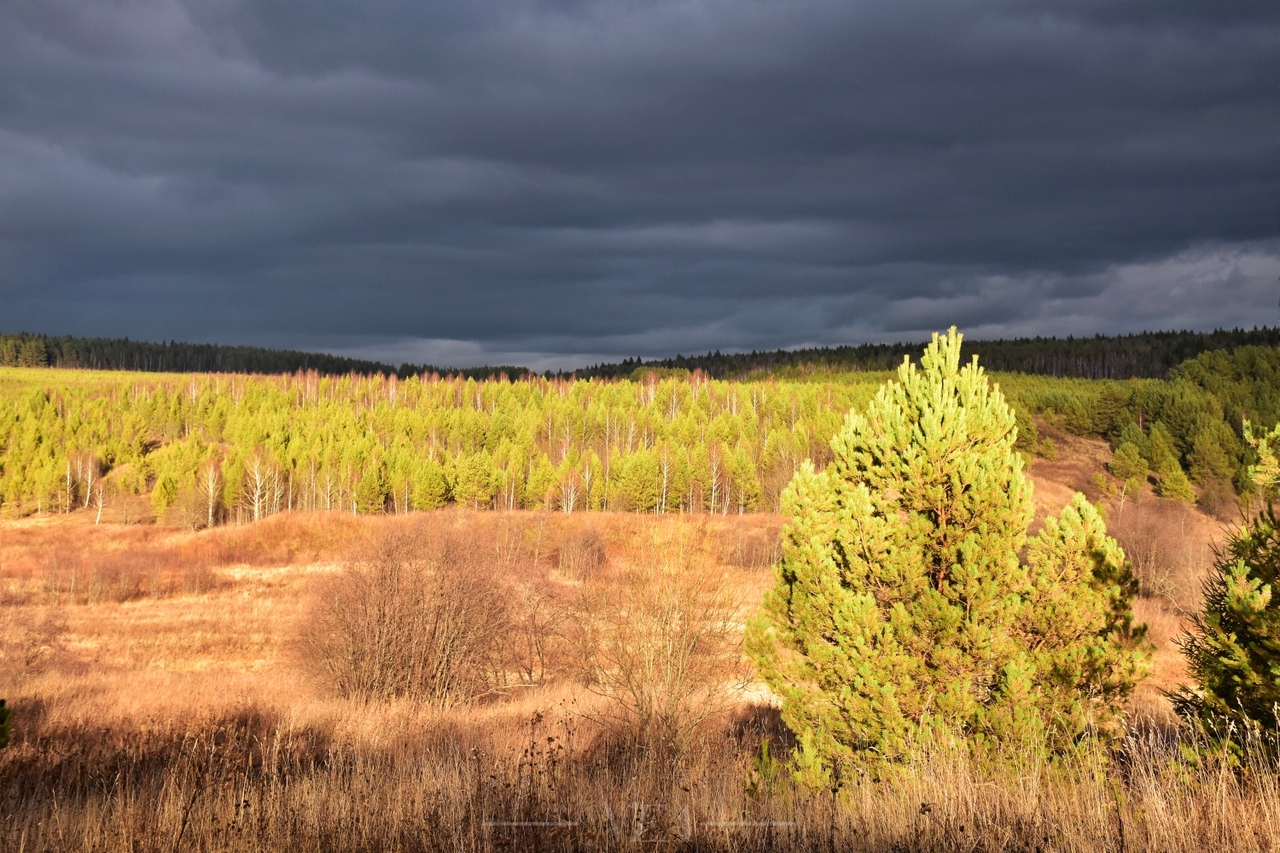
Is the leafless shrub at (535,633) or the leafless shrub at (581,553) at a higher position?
the leafless shrub at (535,633)

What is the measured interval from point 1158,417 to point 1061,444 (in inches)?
537

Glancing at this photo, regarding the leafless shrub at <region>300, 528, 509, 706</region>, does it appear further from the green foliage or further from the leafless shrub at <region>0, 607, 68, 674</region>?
the green foliage

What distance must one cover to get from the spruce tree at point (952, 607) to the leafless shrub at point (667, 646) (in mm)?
4157

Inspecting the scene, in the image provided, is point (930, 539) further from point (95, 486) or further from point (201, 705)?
point (95, 486)

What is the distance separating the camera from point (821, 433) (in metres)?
117

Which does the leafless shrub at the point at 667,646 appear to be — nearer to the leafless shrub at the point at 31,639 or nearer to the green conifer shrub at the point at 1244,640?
the green conifer shrub at the point at 1244,640

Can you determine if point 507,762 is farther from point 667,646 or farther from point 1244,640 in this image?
point 667,646

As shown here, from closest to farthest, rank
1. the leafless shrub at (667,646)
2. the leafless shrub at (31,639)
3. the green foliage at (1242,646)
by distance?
the green foliage at (1242,646), the leafless shrub at (667,646), the leafless shrub at (31,639)

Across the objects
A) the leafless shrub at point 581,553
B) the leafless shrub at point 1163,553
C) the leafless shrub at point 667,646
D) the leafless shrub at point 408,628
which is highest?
the leafless shrub at point 667,646

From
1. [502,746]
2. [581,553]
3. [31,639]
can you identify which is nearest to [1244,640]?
[502,746]

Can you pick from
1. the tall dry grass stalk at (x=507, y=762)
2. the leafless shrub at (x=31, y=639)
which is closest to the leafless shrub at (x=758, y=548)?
the tall dry grass stalk at (x=507, y=762)

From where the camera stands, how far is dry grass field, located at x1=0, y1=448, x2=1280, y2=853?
6.74 metres

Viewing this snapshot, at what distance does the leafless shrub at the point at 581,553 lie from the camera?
213 feet

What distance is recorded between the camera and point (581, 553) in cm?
7112
